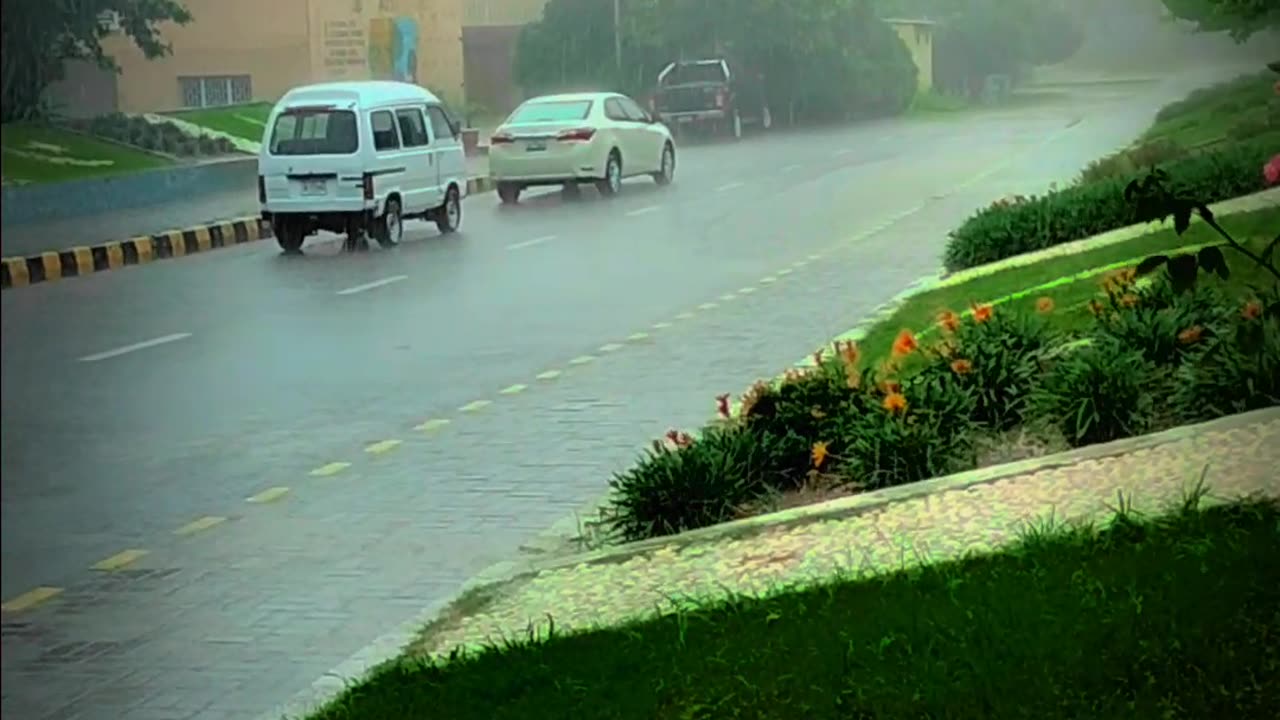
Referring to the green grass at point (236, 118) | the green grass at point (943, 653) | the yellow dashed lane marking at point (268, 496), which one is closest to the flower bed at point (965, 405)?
the green grass at point (943, 653)

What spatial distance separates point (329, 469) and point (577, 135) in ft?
10.2

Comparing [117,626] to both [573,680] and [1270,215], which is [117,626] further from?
[1270,215]

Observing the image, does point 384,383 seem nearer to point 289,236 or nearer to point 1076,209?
point 289,236

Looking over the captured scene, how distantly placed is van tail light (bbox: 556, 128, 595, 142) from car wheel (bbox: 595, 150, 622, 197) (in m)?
0.15

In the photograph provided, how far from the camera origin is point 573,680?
4.51m

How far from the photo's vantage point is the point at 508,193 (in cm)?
959

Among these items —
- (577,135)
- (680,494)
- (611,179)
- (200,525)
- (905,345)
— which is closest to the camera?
(680,494)

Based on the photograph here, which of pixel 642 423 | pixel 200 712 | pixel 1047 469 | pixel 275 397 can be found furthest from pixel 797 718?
pixel 642 423

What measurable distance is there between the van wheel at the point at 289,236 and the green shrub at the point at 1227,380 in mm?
3029

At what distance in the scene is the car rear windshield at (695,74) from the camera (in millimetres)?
5887

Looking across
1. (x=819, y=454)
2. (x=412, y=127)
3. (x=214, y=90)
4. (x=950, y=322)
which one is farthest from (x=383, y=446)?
(x=214, y=90)

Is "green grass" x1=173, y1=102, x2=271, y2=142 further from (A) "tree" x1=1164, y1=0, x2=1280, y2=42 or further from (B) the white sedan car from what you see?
(A) "tree" x1=1164, y1=0, x2=1280, y2=42

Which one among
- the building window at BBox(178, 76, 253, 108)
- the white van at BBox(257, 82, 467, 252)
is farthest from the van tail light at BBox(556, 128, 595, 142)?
the building window at BBox(178, 76, 253, 108)

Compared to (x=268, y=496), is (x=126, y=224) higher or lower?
higher
